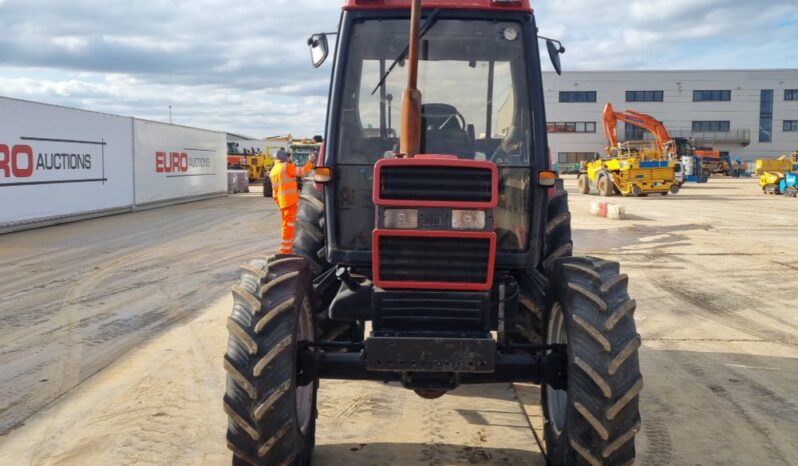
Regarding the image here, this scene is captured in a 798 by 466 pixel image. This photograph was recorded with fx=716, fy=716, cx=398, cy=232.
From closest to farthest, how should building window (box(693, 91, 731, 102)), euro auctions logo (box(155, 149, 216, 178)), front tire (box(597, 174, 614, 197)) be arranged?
euro auctions logo (box(155, 149, 216, 178)), front tire (box(597, 174, 614, 197)), building window (box(693, 91, 731, 102))

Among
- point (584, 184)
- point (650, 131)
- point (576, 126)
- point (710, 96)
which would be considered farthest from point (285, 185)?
point (710, 96)

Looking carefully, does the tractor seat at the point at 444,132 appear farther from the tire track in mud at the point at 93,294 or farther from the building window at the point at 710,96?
the building window at the point at 710,96

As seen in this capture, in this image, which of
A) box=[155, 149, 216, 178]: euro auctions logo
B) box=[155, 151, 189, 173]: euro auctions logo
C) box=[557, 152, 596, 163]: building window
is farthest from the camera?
box=[557, 152, 596, 163]: building window

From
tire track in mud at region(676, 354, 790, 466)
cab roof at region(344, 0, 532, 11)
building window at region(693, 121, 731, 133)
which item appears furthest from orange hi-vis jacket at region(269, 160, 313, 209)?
building window at region(693, 121, 731, 133)

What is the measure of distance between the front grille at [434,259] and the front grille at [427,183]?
0.80 feet

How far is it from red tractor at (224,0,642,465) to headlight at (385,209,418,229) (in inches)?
0.4

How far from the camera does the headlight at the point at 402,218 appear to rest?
155 inches

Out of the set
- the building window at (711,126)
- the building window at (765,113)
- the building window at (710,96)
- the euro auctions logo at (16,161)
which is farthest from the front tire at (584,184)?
the building window at (765,113)

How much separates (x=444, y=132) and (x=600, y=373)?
178 cm

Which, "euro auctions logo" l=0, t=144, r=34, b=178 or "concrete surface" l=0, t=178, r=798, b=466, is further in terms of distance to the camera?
"euro auctions logo" l=0, t=144, r=34, b=178

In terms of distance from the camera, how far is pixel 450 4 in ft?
14.4

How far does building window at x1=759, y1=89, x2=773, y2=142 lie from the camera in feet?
235

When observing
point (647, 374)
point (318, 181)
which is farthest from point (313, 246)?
point (647, 374)

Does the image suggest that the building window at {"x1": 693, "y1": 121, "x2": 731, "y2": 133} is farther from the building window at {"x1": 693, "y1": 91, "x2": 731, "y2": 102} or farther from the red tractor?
the red tractor
